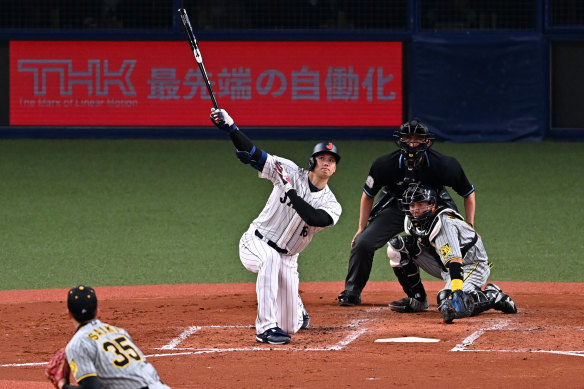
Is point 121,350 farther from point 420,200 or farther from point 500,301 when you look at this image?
point 500,301

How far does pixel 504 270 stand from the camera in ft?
39.4

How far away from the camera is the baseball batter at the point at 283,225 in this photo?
8.22m

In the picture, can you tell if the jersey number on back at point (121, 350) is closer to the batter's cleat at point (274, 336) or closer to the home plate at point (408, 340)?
the batter's cleat at point (274, 336)

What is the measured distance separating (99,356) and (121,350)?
4.2 inches

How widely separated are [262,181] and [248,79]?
4327mm

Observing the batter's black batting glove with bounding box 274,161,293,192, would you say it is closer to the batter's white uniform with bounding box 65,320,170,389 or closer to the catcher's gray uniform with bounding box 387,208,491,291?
the catcher's gray uniform with bounding box 387,208,491,291

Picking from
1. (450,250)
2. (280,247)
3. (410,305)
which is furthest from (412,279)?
(280,247)

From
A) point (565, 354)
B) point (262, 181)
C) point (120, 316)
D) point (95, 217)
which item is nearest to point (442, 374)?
point (565, 354)

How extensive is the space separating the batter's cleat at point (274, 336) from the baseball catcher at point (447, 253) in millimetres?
1294

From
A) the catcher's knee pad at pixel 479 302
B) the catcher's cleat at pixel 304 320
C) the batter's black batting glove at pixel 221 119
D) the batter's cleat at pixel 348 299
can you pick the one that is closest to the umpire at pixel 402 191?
the batter's cleat at pixel 348 299

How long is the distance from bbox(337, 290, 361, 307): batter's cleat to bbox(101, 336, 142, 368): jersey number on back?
454 centimetres

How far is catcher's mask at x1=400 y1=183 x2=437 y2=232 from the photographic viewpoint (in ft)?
29.5

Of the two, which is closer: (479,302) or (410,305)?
(479,302)

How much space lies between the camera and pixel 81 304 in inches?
219
